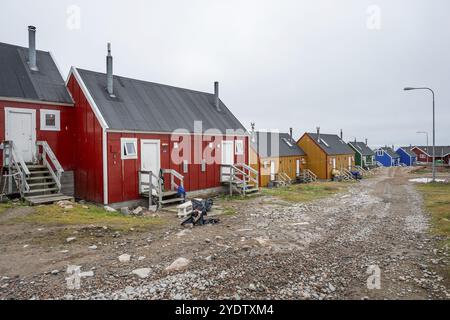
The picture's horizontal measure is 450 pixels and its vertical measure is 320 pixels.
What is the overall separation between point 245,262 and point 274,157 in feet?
102

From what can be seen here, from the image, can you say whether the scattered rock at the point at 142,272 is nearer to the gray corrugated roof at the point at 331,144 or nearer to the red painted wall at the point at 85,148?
the red painted wall at the point at 85,148

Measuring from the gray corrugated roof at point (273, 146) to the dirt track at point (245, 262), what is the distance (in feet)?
82.8

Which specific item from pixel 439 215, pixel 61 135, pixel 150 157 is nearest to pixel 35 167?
pixel 61 135

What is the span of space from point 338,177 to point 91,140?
116 ft

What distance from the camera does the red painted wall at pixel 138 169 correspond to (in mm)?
14594

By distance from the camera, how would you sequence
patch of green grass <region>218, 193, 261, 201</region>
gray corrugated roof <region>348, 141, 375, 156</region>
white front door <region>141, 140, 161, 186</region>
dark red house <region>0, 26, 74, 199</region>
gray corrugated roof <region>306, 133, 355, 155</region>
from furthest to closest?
gray corrugated roof <region>348, 141, 375, 156</region>, gray corrugated roof <region>306, 133, 355, 155</region>, patch of green grass <region>218, 193, 261, 201</region>, white front door <region>141, 140, 161, 186</region>, dark red house <region>0, 26, 74, 199</region>

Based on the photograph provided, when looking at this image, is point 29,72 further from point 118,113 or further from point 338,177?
point 338,177

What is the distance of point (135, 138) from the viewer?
15516mm

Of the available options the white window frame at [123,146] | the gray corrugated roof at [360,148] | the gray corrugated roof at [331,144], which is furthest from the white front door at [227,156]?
the gray corrugated roof at [360,148]

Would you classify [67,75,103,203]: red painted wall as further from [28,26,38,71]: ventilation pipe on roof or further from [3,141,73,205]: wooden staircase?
[28,26,38,71]: ventilation pipe on roof

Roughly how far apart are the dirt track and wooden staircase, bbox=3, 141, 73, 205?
354 cm

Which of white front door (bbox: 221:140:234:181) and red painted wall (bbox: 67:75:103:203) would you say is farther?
white front door (bbox: 221:140:234:181)

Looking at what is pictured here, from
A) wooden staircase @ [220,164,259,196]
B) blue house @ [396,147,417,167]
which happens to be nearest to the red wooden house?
wooden staircase @ [220,164,259,196]

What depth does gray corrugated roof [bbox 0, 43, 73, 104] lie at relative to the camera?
14406 millimetres
